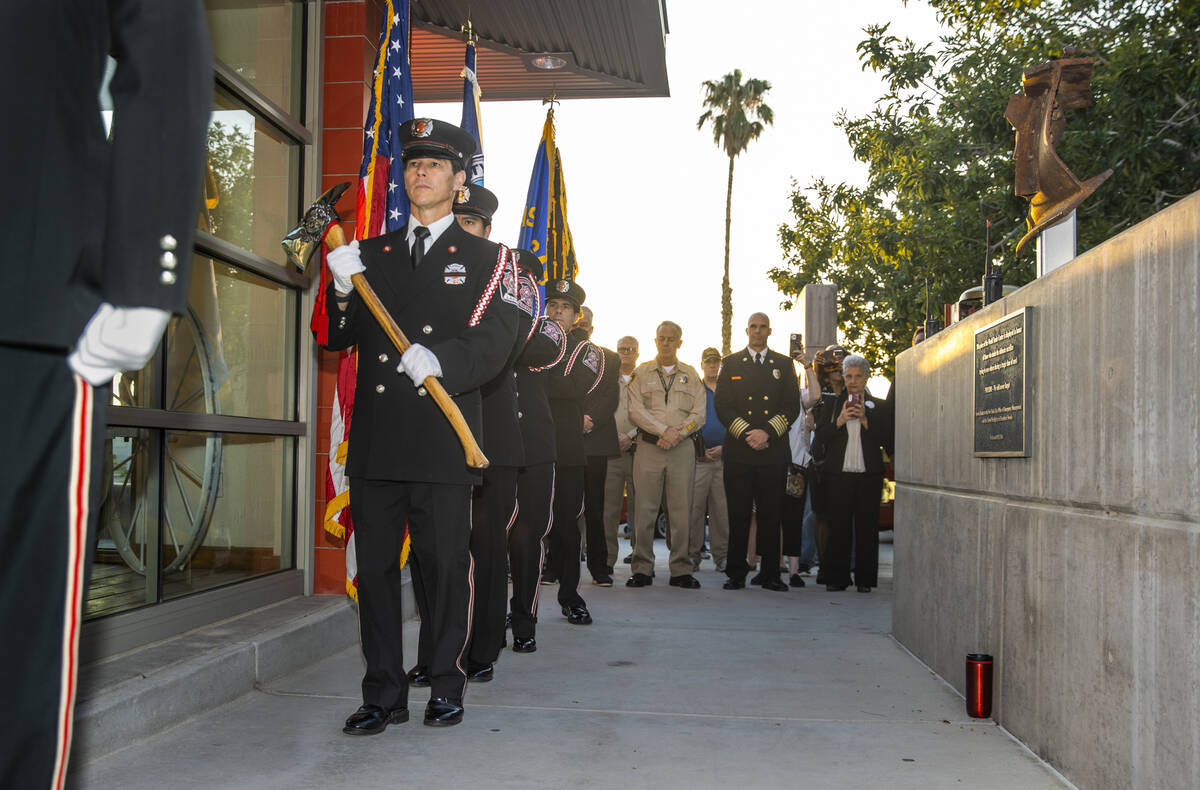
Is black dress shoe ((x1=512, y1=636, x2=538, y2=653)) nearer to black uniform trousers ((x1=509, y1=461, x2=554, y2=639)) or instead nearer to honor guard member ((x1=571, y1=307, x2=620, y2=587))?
black uniform trousers ((x1=509, y1=461, x2=554, y2=639))

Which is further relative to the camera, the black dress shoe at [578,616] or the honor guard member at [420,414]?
the black dress shoe at [578,616]

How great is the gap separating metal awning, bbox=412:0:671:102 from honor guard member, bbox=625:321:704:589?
→ 2196 millimetres

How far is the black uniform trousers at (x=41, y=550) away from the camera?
153cm

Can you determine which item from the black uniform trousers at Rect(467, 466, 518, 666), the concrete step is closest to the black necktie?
the black uniform trousers at Rect(467, 466, 518, 666)

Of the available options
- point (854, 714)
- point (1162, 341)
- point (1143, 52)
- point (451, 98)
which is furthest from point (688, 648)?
point (1143, 52)

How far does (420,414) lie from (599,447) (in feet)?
15.4

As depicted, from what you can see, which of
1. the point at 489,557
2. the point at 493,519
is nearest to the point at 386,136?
the point at 493,519

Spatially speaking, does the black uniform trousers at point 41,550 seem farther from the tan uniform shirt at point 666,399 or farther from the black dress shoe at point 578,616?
the tan uniform shirt at point 666,399

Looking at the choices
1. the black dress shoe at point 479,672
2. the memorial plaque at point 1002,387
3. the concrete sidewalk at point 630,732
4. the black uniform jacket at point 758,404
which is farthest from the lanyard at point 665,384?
the memorial plaque at point 1002,387

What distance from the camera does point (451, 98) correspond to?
36.9ft

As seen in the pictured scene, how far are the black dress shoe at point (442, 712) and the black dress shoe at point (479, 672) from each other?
87 cm

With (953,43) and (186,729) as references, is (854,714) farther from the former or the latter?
(953,43)

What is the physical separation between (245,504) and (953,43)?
12315 millimetres

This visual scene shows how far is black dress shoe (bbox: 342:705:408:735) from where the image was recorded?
4074 mm
